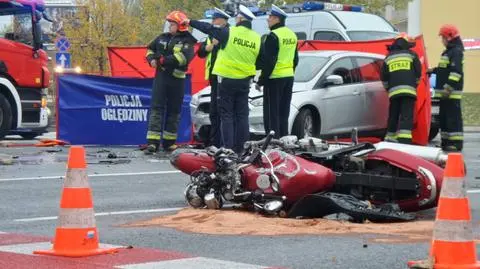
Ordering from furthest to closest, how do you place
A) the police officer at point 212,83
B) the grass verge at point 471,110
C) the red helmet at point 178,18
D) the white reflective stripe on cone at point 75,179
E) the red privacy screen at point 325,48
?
1. the grass verge at point 471,110
2. the red privacy screen at point 325,48
3. the red helmet at point 178,18
4. the police officer at point 212,83
5. the white reflective stripe on cone at point 75,179

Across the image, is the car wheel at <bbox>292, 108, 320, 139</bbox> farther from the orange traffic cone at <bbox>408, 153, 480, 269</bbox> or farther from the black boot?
the orange traffic cone at <bbox>408, 153, 480, 269</bbox>

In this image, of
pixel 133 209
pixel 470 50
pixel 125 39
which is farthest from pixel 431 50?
pixel 133 209

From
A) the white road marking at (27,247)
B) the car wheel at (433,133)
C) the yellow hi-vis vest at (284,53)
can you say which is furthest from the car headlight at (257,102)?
the white road marking at (27,247)

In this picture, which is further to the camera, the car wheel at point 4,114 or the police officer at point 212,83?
the car wheel at point 4,114

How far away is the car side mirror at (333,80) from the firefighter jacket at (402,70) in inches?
42.1

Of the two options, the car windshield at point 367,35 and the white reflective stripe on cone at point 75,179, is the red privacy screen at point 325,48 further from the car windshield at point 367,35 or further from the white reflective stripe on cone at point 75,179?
the white reflective stripe on cone at point 75,179

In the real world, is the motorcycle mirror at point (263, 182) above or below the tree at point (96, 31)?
below

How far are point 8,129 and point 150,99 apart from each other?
3.31 meters

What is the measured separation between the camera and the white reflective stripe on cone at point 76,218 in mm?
7293

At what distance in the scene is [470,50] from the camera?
46062 millimetres

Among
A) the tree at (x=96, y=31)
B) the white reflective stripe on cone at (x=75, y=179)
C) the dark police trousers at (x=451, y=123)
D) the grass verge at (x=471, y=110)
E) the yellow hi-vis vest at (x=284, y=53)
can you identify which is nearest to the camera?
the white reflective stripe on cone at (x=75, y=179)

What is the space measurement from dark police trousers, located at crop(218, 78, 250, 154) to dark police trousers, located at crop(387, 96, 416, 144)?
3.09 meters

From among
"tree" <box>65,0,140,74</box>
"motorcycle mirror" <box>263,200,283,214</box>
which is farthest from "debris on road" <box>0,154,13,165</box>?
"tree" <box>65,0,140,74</box>

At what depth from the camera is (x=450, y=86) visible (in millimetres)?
17484
